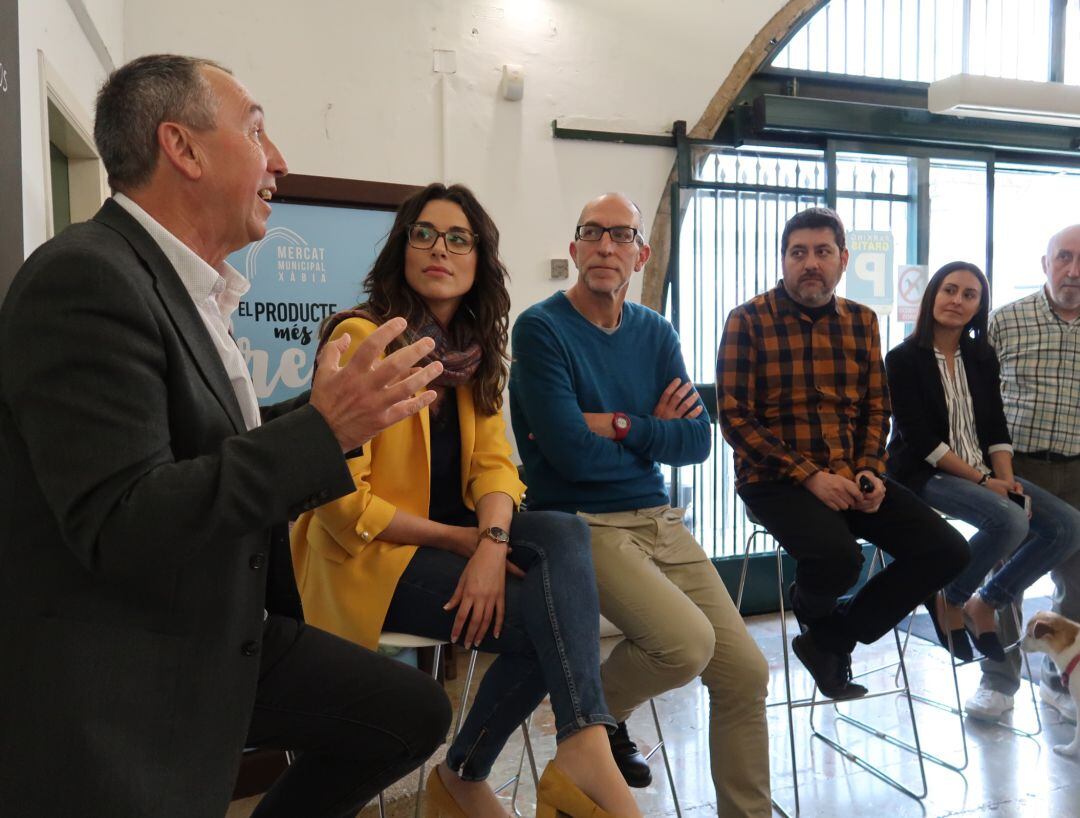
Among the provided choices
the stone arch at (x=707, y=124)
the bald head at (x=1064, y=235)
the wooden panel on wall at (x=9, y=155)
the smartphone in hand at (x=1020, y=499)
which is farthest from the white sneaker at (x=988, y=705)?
the wooden panel on wall at (x=9, y=155)

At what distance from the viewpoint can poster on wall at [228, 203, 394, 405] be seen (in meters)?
3.21

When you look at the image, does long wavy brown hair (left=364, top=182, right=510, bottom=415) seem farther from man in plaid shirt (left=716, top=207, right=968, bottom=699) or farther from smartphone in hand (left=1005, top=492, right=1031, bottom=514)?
smartphone in hand (left=1005, top=492, right=1031, bottom=514)

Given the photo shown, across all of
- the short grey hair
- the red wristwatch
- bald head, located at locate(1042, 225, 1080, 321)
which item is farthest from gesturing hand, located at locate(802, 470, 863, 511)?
the short grey hair

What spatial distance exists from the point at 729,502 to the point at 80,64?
3225mm

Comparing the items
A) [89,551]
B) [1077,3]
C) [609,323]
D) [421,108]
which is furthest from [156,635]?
[1077,3]

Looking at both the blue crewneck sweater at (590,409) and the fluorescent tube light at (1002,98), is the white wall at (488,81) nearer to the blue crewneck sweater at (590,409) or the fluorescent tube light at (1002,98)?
the fluorescent tube light at (1002,98)

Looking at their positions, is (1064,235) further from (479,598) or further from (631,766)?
(479,598)

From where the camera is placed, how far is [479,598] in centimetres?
159

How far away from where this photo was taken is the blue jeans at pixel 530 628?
1543 millimetres

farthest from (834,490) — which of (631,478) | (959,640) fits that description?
(959,640)

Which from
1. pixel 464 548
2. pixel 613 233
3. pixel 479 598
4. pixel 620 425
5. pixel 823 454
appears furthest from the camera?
pixel 823 454

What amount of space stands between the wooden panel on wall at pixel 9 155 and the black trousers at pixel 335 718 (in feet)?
2.45

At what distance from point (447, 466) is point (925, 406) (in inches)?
74.4

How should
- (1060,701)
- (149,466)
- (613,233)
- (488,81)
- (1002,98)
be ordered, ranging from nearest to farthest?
(149,466)
(613,233)
(1060,701)
(488,81)
(1002,98)
